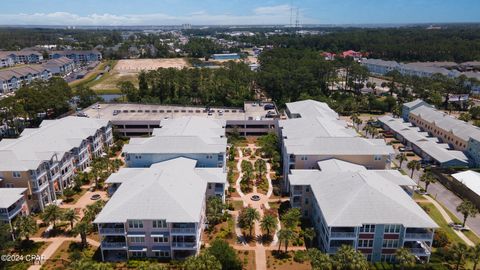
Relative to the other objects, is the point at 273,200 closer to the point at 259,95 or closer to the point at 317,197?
the point at 317,197

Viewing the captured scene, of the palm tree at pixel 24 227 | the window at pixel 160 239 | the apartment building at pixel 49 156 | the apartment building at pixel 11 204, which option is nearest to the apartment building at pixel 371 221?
the window at pixel 160 239

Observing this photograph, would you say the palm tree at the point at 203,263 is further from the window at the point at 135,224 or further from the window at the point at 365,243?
the window at the point at 365,243

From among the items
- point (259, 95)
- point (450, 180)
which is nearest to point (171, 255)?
point (450, 180)

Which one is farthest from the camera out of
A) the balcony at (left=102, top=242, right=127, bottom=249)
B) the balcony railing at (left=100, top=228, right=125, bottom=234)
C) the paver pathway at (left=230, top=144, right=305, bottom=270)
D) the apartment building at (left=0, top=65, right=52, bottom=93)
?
the apartment building at (left=0, top=65, right=52, bottom=93)

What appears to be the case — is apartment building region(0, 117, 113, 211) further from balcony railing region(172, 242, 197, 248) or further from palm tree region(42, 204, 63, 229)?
balcony railing region(172, 242, 197, 248)

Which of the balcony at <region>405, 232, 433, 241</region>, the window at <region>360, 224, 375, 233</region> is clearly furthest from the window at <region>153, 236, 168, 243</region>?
the balcony at <region>405, 232, 433, 241</region>

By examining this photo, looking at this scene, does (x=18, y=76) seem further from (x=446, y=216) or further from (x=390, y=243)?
(x=446, y=216)

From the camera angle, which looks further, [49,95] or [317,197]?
[49,95]
